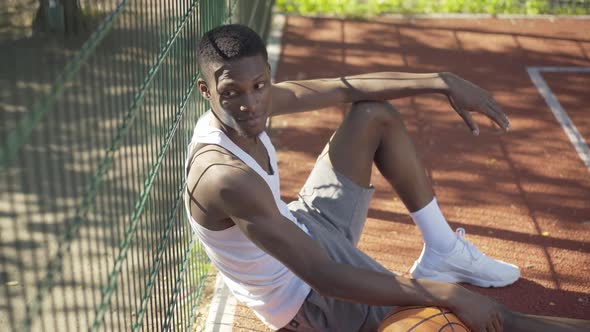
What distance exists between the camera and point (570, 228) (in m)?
5.10

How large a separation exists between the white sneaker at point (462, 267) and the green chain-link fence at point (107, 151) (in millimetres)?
1187

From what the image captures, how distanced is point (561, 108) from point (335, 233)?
12.6ft

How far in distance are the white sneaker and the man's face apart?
1.45 meters

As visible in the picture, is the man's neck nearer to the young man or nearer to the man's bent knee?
the young man

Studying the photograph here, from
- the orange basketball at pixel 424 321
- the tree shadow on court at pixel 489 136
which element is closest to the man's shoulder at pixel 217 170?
the orange basketball at pixel 424 321

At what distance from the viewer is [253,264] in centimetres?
346

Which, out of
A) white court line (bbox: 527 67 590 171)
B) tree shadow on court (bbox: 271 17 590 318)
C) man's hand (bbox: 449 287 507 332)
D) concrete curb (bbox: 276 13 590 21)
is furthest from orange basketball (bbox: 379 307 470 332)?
concrete curb (bbox: 276 13 590 21)

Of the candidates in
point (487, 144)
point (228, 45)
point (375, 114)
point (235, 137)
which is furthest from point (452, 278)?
point (487, 144)

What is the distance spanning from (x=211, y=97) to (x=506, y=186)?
2.98m

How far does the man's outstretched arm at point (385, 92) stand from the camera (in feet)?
13.0

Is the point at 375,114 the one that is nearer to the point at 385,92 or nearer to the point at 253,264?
the point at 385,92

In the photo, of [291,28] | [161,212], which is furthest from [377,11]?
[161,212]

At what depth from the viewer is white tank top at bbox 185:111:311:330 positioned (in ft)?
10.8

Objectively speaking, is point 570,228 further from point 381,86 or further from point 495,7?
point 495,7
